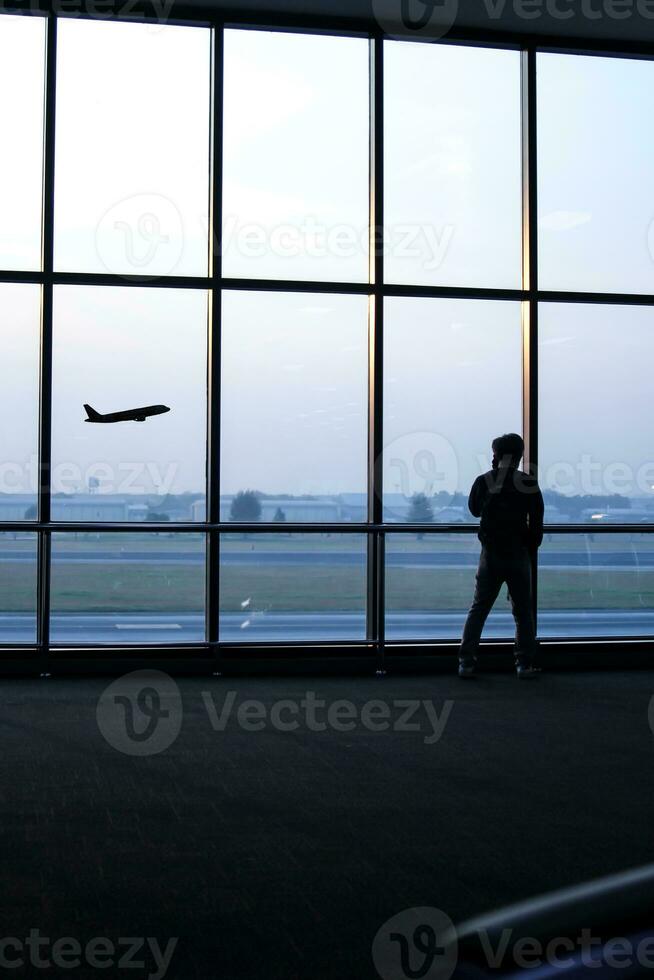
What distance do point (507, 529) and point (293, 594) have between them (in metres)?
17.0

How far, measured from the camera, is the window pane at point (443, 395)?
7.98m

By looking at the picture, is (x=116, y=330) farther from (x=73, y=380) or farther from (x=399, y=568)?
(x=399, y=568)

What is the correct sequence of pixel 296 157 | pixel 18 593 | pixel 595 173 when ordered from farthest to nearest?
pixel 18 593, pixel 595 173, pixel 296 157

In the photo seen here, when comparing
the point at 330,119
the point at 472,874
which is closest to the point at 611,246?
the point at 330,119

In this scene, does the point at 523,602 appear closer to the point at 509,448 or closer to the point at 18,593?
the point at 509,448

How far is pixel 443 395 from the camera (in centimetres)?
816

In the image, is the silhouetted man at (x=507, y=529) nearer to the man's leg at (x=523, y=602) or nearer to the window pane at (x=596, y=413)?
the man's leg at (x=523, y=602)

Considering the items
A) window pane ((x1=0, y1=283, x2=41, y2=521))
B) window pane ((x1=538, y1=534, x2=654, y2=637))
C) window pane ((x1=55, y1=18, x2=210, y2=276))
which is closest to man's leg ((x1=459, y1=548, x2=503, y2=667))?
window pane ((x1=538, y1=534, x2=654, y2=637))

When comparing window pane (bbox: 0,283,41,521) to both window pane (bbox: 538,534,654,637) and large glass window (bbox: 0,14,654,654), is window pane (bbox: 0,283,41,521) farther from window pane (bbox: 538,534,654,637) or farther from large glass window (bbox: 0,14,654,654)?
window pane (bbox: 538,534,654,637)

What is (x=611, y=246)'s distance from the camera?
836 cm

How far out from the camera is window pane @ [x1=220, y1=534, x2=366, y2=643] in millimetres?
13930

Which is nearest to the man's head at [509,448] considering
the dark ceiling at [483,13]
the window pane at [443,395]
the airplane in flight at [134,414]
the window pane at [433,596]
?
the window pane at [443,395]

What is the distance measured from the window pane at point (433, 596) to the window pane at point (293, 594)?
0.66 meters

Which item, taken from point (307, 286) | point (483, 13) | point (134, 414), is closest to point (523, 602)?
point (307, 286)
